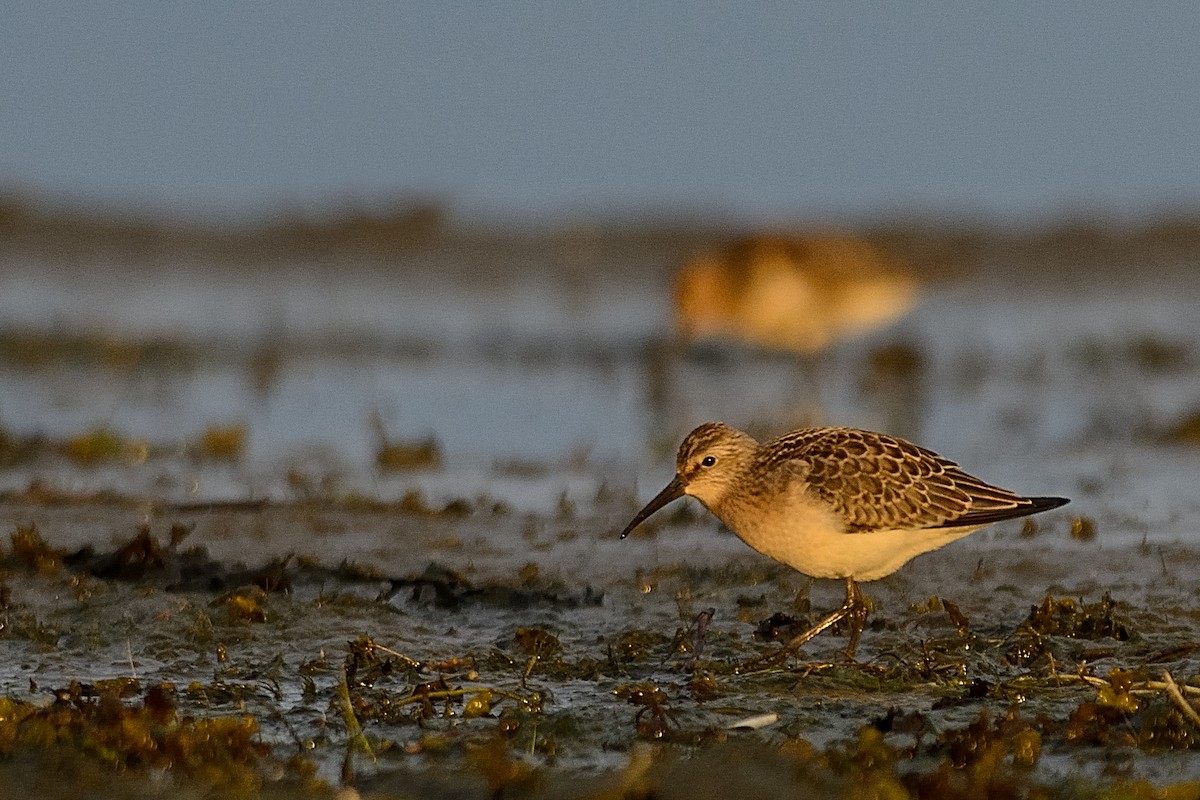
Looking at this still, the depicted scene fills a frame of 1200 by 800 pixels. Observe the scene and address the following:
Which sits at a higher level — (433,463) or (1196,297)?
(1196,297)

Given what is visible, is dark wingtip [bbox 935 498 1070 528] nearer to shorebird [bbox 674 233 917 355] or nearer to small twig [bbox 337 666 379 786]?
small twig [bbox 337 666 379 786]

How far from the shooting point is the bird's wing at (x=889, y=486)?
6133 mm

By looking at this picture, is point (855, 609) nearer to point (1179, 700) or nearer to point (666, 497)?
point (666, 497)

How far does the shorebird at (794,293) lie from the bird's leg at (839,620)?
30.7 feet

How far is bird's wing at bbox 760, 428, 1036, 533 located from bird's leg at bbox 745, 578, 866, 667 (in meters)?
0.23

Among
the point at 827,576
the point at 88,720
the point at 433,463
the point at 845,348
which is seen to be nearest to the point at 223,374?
the point at 433,463

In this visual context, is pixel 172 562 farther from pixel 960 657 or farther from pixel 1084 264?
pixel 1084 264

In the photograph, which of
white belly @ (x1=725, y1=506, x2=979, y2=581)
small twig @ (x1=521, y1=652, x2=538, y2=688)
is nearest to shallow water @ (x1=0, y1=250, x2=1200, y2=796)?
small twig @ (x1=521, y1=652, x2=538, y2=688)

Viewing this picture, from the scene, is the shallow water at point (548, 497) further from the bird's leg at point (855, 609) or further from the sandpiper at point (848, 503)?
the sandpiper at point (848, 503)

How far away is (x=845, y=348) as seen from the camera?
1788 cm

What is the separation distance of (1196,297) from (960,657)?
1499 centimetres

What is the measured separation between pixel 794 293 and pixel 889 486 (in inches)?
386

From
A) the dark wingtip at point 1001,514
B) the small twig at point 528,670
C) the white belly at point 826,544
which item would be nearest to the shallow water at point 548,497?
the small twig at point 528,670

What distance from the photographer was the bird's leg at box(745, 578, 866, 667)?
5707mm
